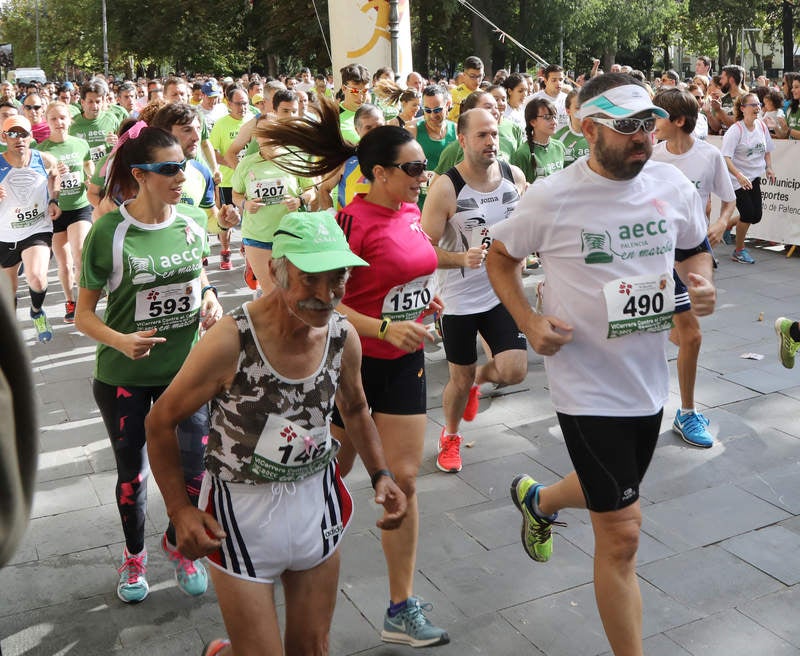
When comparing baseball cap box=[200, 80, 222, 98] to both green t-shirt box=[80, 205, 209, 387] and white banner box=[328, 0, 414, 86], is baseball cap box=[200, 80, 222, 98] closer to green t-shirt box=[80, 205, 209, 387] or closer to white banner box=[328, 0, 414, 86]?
white banner box=[328, 0, 414, 86]

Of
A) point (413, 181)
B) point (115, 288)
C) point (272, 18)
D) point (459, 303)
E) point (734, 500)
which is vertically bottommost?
point (734, 500)

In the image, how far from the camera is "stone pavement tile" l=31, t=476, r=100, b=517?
5480 millimetres

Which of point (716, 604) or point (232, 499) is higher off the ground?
point (232, 499)

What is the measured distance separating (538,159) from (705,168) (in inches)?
88.1

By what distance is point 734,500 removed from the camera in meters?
5.35

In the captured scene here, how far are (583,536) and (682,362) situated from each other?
1756 mm

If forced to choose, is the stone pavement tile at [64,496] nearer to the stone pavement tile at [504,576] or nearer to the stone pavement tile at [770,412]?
the stone pavement tile at [504,576]

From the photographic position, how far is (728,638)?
13.2ft

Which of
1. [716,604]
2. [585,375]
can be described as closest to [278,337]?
[585,375]

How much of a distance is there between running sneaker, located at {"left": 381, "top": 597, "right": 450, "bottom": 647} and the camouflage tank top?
4.05 feet

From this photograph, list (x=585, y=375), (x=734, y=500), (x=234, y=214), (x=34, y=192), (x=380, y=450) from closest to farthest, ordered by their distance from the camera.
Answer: (x=380, y=450) → (x=585, y=375) → (x=734, y=500) → (x=234, y=214) → (x=34, y=192)

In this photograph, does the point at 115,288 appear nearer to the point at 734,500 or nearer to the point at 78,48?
the point at 734,500

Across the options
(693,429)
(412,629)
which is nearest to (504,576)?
(412,629)

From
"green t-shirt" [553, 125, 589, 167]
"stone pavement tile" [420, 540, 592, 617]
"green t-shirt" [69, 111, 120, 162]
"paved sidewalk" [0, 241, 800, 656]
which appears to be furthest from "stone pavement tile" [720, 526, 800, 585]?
"green t-shirt" [69, 111, 120, 162]
